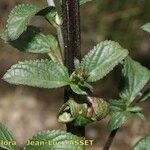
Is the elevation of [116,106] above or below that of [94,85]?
above

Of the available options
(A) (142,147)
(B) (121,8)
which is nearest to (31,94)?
(B) (121,8)

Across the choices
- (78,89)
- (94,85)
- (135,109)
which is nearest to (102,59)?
(78,89)

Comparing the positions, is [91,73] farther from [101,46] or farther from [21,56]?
[21,56]

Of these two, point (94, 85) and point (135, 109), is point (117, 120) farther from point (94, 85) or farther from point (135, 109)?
point (94, 85)

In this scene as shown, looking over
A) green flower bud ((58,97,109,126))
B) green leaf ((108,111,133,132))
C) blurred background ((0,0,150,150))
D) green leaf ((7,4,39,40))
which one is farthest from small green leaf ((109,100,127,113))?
blurred background ((0,0,150,150))

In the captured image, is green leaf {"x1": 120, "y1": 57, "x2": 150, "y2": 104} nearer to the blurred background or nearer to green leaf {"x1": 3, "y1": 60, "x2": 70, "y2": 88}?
green leaf {"x1": 3, "y1": 60, "x2": 70, "y2": 88}

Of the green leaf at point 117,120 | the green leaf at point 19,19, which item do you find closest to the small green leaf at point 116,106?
the green leaf at point 117,120
